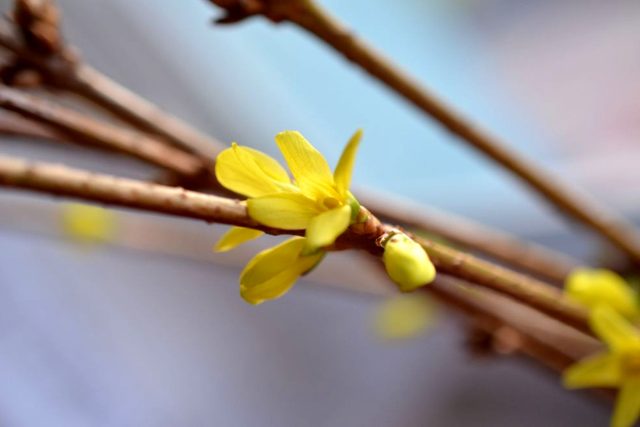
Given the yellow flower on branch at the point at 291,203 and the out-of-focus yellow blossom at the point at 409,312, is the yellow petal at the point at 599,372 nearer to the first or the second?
the yellow flower on branch at the point at 291,203

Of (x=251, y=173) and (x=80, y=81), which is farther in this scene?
(x=80, y=81)

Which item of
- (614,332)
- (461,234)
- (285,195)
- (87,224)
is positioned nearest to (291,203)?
(285,195)

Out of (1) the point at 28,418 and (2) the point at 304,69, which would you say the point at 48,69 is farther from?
(2) the point at 304,69

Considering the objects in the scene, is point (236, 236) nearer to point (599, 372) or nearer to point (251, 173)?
point (251, 173)

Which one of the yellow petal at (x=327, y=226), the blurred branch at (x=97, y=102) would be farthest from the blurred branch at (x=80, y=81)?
the yellow petal at (x=327, y=226)

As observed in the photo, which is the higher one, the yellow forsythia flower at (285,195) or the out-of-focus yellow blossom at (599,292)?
the out-of-focus yellow blossom at (599,292)

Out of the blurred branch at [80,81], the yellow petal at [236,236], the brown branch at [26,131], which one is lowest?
the yellow petal at [236,236]

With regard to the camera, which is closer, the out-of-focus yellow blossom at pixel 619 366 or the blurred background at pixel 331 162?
the out-of-focus yellow blossom at pixel 619 366
